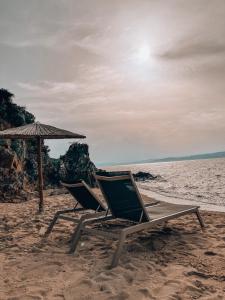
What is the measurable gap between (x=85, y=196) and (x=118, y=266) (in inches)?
78.5

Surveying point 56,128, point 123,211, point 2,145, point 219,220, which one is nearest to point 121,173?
point 123,211

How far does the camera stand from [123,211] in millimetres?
5215

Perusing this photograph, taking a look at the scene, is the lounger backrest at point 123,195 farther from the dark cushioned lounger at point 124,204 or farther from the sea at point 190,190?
the sea at point 190,190

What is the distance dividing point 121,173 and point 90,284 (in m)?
1.79

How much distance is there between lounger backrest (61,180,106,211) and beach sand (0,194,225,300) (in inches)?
24.4

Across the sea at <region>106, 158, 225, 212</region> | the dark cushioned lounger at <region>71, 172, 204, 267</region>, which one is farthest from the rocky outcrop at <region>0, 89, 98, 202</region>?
the dark cushioned lounger at <region>71, 172, 204, 267</region>

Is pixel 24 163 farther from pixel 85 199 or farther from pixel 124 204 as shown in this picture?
pixel 124 204

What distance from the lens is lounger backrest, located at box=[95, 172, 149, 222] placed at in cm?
488

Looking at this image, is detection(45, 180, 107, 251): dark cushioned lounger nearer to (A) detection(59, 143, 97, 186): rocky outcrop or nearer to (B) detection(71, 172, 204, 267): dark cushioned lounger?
(B) detection(71, 172, 204, 267): dark cushioned lounger

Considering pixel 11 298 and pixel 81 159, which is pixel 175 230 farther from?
pixel 81 159

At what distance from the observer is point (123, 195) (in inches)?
200

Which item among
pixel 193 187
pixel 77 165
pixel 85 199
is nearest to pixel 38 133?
pixel 85 199

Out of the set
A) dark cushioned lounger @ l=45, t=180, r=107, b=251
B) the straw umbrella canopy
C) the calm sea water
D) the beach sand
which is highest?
the straw umbrella canopy

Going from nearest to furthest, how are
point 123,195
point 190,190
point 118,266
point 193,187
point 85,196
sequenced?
1. point 118,266
2. point 123,195
3. point 85,196
4. point 190,190
5. point 193,187
